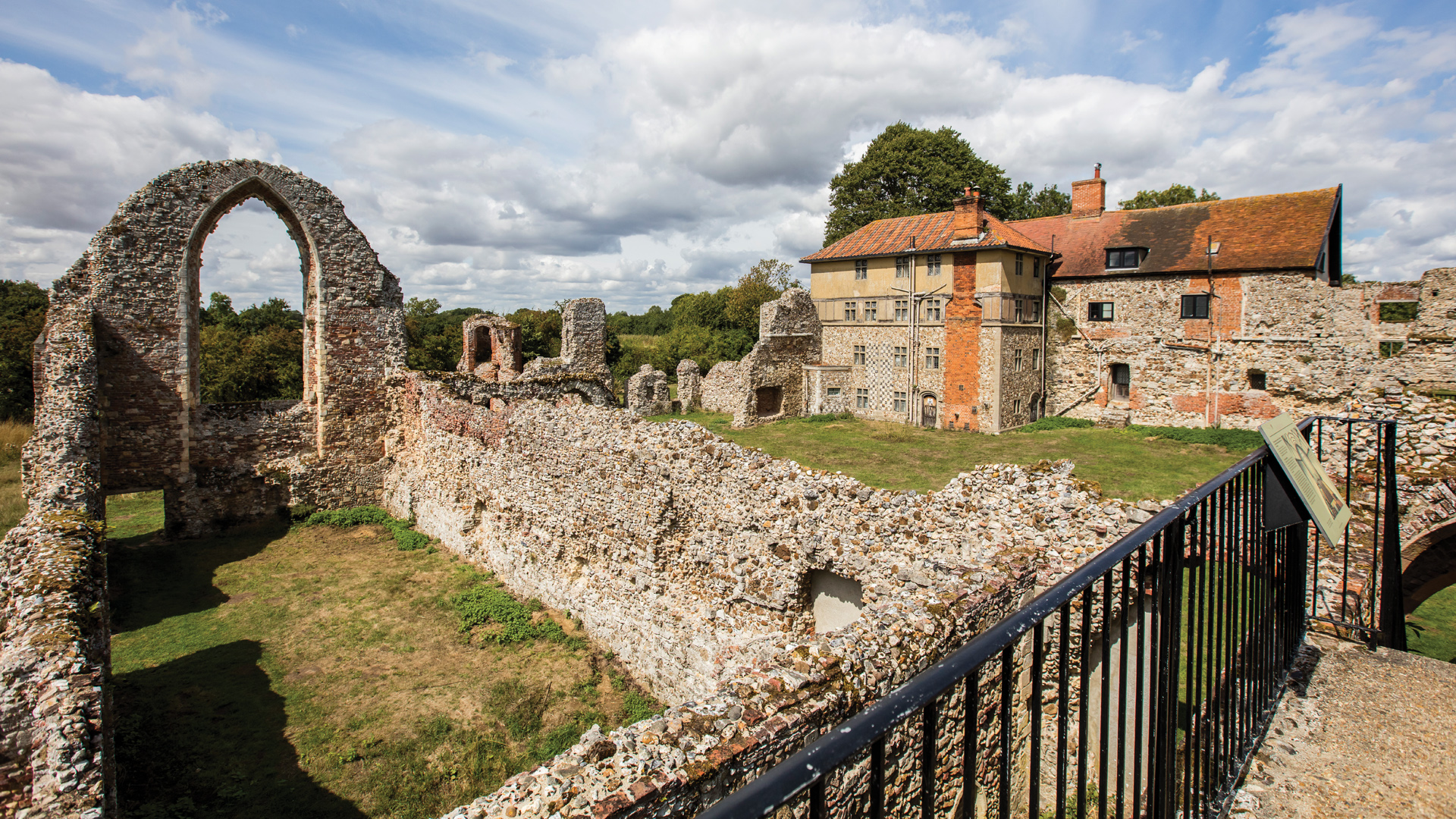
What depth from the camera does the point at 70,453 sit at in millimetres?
10844

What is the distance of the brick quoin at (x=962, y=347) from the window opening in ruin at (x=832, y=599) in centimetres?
2121

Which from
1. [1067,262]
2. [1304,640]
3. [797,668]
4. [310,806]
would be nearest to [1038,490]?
[1304,640]

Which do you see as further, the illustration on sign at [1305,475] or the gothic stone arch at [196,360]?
the gothic stone arch at [196,360]

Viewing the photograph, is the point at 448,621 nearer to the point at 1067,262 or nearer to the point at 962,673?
the point at 962,673

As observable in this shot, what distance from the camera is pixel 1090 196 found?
30.7m

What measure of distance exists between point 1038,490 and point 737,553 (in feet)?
11.6

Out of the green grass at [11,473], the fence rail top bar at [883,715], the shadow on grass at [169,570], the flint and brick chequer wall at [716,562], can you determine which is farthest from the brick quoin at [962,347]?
the green grass at [11,473]

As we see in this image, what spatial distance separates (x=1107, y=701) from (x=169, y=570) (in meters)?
16.3

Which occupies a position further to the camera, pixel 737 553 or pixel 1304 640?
pixel 737 553

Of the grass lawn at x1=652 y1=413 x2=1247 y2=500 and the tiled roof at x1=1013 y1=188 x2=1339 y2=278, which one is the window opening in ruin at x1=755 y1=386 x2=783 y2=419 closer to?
the grass lawn at x1=652 y1=413 x2=1247 y2=500

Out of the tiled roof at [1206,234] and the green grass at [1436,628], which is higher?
the tiled roof at [1206,234]

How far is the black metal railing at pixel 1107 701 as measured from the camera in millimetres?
1291

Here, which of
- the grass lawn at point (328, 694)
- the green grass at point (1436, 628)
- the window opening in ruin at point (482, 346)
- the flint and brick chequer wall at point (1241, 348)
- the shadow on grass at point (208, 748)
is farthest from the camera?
the window opening in ruin at point (482, 346)

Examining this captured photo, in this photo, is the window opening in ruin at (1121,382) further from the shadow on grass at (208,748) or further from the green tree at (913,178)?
the shadow on grass at (208,748)
